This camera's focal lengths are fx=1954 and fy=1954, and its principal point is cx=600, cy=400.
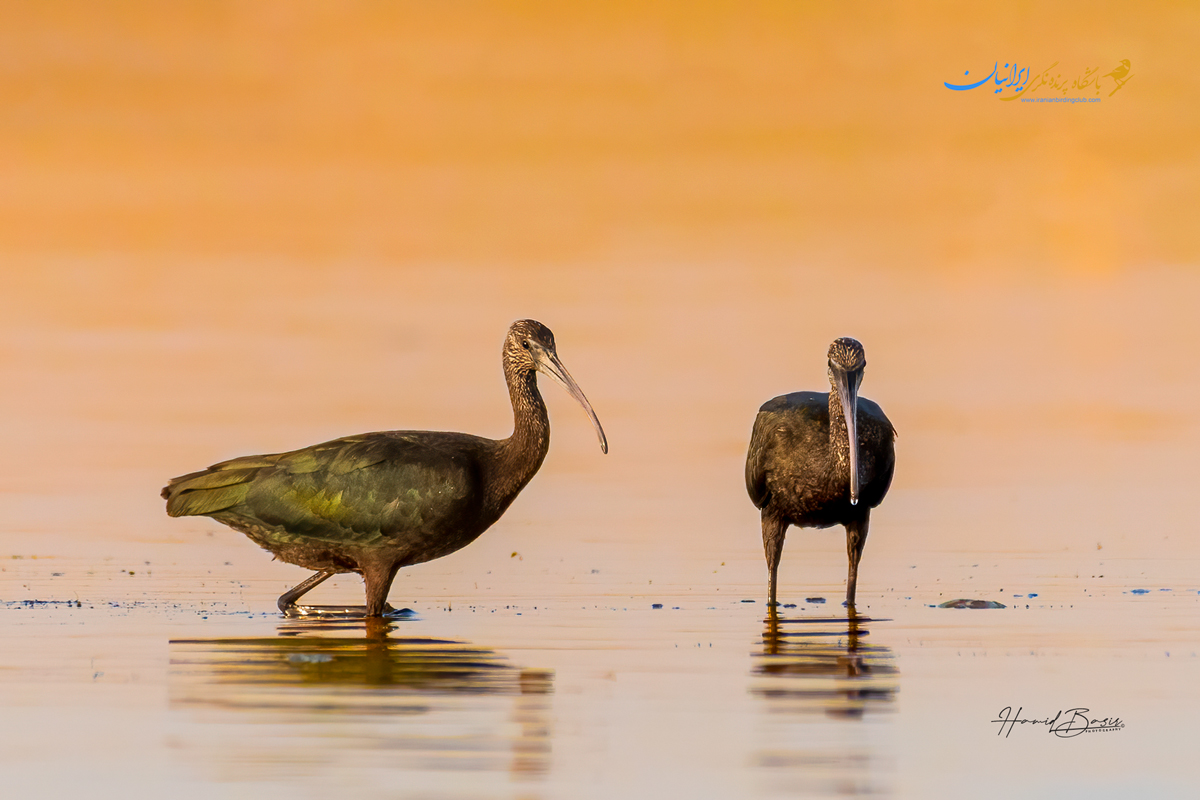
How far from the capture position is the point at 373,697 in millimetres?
10375

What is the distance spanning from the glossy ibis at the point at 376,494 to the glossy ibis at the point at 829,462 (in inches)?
82.0

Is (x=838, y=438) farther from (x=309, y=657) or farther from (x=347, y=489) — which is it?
(x=309, y=657)

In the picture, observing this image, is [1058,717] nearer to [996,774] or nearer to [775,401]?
[996,774]

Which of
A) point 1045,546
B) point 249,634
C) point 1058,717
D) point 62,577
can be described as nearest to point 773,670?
point 1058,717

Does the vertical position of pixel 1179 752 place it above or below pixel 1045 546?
below

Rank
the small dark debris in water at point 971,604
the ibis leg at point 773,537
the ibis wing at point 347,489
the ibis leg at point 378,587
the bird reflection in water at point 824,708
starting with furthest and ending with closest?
the ibis leg at point 773,537 → the small dark debris in water at point 971,604 → the ibis leg at point 378,587 → the ibis wing at point 347,489 → the bird reflection in water at point 824,708

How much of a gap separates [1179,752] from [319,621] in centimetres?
682

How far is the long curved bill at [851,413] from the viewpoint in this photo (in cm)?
1487

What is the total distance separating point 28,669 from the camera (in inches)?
441

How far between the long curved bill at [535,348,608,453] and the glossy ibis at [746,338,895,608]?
1.83 m

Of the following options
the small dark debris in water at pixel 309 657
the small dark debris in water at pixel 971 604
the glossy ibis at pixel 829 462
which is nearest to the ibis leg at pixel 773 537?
the glossy ibis at pixel 829 462

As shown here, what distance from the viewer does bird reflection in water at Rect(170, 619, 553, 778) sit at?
8.90 metres
